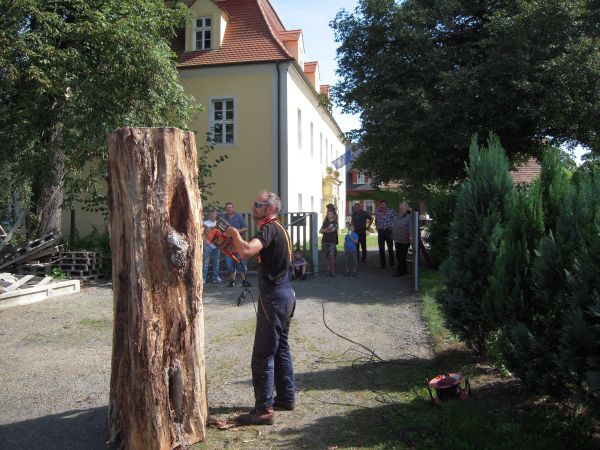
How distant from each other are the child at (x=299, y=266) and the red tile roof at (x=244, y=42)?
348 inches

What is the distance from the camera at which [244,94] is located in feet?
62.9

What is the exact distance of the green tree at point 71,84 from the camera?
11.9 m

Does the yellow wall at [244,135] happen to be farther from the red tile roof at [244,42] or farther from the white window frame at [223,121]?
the red tile roof at [244,42]

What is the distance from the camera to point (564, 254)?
4.09 metres

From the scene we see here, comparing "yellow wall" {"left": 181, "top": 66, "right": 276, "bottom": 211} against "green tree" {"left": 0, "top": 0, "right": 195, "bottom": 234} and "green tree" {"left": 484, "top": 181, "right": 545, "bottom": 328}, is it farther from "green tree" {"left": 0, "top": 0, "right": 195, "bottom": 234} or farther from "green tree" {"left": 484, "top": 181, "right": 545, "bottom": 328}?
"green tree" {"left": 484, "top": 181, "right": 545, "bottom": 328}

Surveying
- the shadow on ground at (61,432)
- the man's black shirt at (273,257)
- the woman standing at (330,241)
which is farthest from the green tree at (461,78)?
the shadow on ground at (61,432)

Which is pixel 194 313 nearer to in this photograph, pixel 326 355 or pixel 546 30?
pixel 326 355

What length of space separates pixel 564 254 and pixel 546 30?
10.1m

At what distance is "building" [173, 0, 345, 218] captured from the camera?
18969 mm

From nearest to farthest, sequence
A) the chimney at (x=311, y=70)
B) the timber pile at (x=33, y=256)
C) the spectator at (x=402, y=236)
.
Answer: the timber pile at (x=33, y=256), the spectator at (x=402, y=236), the chimney at (x=311, y=70)

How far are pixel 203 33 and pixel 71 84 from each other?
8.77 meters

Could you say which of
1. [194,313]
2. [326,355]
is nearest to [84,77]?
[326,355]

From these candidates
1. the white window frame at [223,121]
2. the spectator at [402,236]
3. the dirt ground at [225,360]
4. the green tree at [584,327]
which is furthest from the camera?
the white window frame at [223,121]

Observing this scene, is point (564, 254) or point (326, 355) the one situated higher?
point (564, 254)
